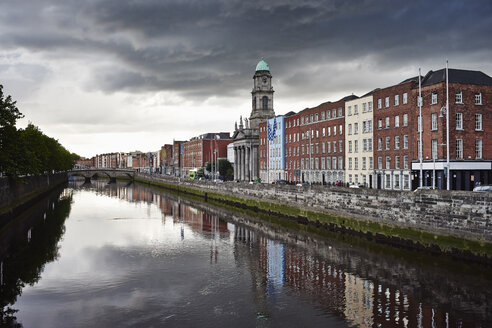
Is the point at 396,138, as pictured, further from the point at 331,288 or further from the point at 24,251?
the point at 24,251

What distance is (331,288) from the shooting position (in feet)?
75.9

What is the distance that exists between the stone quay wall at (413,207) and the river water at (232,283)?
209cm

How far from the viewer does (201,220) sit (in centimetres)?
5325

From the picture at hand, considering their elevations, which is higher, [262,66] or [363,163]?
[262,66]

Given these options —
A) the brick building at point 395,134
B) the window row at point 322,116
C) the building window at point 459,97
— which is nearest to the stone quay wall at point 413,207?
the brick building at point 395,134

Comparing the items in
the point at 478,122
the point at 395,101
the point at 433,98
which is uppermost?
the point at 395,101

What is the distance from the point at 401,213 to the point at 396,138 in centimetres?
2930

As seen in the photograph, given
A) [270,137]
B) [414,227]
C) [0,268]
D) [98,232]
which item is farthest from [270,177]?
[0,268]

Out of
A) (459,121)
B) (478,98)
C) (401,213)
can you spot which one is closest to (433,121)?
(459,121)

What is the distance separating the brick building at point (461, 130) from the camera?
1971 inches

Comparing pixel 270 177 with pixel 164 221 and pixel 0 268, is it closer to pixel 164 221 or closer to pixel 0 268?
pixel 164 221

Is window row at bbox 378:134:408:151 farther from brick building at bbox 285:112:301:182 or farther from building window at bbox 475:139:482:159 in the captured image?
brick building at bbox 285:112:301:182

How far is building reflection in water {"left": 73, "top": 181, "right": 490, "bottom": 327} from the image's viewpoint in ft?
61.8

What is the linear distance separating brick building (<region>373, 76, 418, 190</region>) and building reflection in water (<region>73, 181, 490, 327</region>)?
28.0 meters
